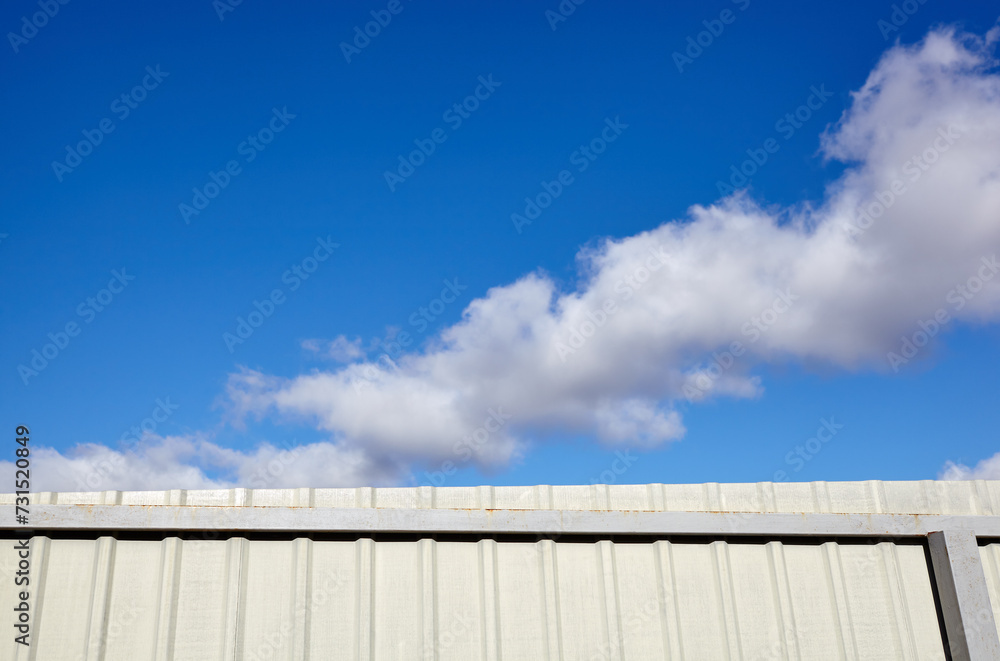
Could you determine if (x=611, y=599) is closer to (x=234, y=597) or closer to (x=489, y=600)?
(x=489, y=600)

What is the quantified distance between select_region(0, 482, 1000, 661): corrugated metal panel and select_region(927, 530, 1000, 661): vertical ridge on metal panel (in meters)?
0.13

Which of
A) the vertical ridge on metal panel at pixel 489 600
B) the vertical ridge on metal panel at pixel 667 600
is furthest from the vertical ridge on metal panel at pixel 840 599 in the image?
the vertical ridge on metal panel at pixel 489 600

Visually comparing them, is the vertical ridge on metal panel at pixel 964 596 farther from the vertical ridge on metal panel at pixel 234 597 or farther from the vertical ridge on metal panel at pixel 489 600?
the vertical ridge on metal panel at pixel 234 597

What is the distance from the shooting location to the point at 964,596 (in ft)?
17.9

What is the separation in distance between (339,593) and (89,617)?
1.70 meters

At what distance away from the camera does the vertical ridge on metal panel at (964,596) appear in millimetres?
5367

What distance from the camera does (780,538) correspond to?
5.58 meters

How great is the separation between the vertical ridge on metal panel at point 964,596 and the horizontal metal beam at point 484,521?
0.47 feet

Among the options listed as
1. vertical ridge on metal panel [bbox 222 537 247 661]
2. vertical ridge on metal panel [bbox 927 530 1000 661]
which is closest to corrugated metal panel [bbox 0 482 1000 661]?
vertical ridge on metal panel [bbox 222 537 247 661]

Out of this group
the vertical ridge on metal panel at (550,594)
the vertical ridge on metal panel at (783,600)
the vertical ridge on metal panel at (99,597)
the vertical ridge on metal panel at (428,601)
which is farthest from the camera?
the vertical ridge on metal panel at (783,600)

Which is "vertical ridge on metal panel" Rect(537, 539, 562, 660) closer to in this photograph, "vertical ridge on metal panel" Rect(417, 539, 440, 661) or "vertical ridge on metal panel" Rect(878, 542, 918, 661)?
"vertical ridge on metal panel" Rect(417, 539, 440, 661)

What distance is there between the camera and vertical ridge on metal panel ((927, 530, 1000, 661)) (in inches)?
211

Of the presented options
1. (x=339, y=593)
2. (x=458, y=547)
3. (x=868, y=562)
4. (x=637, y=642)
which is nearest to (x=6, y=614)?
(x=339, y=593)

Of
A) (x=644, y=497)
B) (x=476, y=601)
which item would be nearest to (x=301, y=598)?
(x=476, y=601)
